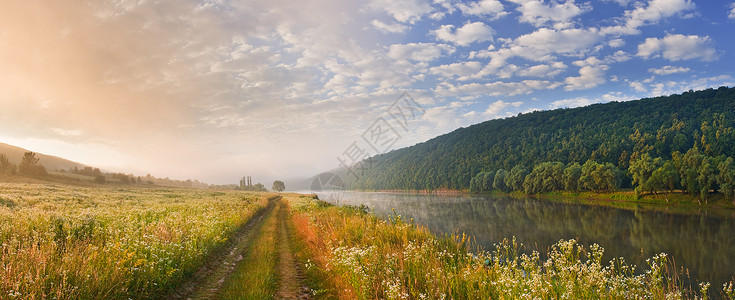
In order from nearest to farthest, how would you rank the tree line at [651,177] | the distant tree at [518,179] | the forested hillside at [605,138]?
the tree line at [651,177]
the forested hillside at [605,138]
the distant tree at [518,179]

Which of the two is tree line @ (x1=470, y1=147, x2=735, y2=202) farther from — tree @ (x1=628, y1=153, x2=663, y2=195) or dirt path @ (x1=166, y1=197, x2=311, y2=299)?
dirt path @ (x1=166, y1=197, x2=311, y2=299)

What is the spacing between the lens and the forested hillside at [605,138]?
8594 centimetres

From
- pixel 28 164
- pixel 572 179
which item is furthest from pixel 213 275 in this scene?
pixel 28 164

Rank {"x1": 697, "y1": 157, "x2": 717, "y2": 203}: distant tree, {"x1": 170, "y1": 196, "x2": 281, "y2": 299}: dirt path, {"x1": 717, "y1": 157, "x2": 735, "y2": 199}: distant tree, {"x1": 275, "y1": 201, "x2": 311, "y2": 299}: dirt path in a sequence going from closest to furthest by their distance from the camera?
1. {"x1": 170, "y1": 196, "x2": 281, "y2": 299}: dirt path
2. {"x1": 275, "y1": 201, "x2": 311, "y2": 299}: dirt path
3. {"x1": 717, "y1": 157, "x2": 735, "y2": 199}: distant tree
4. {"x1": 697, "y1": 157, "x2": 717, "y2": 203}: distant tree

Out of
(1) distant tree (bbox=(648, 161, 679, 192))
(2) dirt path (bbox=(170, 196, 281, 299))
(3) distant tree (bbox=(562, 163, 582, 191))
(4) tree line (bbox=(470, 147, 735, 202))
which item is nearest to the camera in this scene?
(2) dirt path (bbox=(170, 196, 281, 299))

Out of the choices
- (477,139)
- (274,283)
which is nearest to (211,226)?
(274,283)

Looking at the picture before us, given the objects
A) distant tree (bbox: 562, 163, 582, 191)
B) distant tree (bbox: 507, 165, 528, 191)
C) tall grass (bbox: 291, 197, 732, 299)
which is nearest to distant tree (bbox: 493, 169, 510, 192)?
distant tree (bbox: 507, 165, 528, 191)

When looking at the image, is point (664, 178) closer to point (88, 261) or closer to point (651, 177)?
point (651, 177)

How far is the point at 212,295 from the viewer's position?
862cm

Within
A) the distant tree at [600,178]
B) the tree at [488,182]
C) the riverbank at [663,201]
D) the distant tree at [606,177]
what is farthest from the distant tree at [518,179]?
the distant tree at [606,177]

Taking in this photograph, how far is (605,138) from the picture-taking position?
105562 millimetres

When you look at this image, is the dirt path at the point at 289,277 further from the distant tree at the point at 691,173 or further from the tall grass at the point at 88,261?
the distant tree at the point at 691,173

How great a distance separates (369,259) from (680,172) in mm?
76791

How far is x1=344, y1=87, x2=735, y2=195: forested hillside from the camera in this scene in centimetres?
8594
